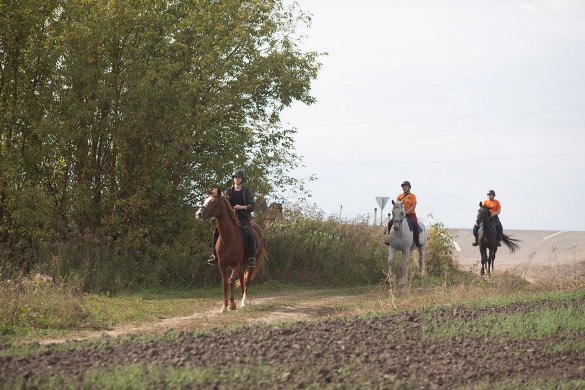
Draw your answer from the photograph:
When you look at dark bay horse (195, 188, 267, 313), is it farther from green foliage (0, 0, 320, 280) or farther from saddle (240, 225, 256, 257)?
green foliage (0, 0, 320, 280)

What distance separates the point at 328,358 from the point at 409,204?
1527cm

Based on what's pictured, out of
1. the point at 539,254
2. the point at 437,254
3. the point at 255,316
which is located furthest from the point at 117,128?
the point at 539,254

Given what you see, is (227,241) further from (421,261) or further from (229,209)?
(421,261)

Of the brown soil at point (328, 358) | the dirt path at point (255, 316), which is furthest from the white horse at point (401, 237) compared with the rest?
the brown soil at point (328, 358)

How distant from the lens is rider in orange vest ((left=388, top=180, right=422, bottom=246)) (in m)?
25.2

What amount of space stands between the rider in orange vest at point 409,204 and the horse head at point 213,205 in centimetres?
844

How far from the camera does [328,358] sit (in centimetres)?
1071

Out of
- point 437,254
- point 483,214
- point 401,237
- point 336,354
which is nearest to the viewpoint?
point 336,354

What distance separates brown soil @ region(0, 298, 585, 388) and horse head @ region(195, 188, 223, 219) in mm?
4350

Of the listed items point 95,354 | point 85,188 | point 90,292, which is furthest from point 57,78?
point 95,354

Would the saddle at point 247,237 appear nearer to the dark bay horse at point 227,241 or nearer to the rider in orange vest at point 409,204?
the dark bay horse at point 227,241

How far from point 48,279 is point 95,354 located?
9.30 meters

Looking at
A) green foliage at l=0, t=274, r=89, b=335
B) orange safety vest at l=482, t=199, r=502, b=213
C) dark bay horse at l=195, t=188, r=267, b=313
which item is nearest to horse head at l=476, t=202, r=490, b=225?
orange safety vest at l=482, t=199, r=502, b=213

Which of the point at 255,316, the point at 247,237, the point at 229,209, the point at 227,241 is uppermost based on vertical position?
the point at 229,209
